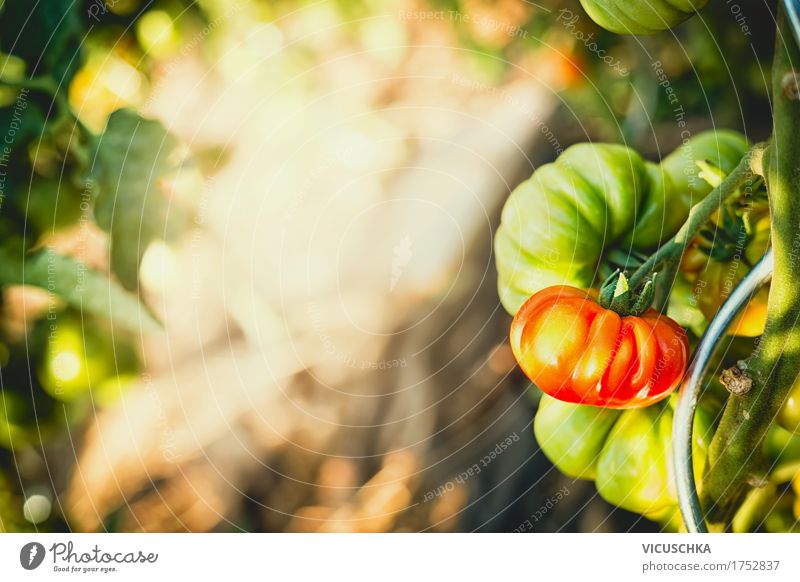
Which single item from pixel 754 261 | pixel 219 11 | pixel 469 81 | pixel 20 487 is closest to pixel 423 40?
pixel 469 81

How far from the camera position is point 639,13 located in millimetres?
452

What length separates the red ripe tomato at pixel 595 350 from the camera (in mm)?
435

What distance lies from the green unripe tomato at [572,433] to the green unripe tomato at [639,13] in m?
0.28

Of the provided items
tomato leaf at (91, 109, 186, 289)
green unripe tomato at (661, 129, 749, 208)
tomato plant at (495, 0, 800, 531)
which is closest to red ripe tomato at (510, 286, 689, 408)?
tomato plant at (495, 0, 800, 531)

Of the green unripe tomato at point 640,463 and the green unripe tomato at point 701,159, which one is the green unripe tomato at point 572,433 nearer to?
the green unripe tomato at point 640,463

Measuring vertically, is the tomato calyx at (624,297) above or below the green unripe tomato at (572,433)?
above

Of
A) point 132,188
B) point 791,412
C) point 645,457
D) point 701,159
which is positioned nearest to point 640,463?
point 645,457

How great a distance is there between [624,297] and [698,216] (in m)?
0.09
